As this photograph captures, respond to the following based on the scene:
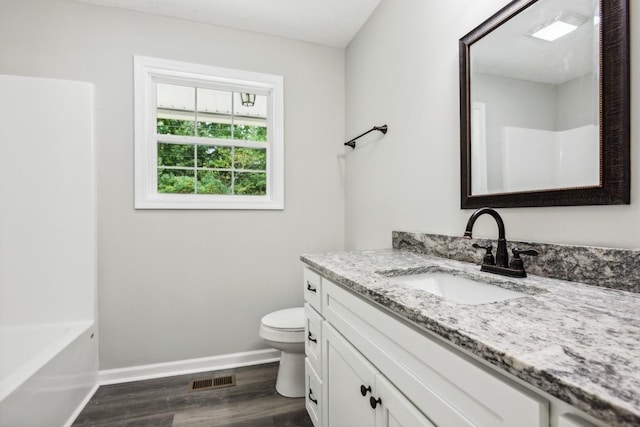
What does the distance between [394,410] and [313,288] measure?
0.74 meters

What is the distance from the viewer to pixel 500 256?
1.09m

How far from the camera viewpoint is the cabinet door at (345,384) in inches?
37.0

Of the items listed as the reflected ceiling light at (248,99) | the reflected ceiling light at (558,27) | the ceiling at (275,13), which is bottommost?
the reflected ceiling light at (558,27)

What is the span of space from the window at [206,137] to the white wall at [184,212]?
0.25 feet

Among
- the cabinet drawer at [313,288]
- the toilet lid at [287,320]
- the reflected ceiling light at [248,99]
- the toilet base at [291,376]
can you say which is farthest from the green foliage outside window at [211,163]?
the toilet base at [291,376]

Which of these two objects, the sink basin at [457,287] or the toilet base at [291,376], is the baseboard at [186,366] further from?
the sink basin at [457,287]

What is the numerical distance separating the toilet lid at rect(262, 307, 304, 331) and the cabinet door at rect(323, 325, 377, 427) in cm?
55

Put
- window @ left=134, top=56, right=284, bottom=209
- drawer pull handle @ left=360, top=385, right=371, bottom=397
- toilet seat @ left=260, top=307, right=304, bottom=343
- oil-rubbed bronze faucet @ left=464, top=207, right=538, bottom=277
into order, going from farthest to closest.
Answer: window @ left=134, top=56, right=284, bottom=209, toilet seat @ left=260, top=307, right=304, bottom=343, oil-rubbed bronze faucet @ left=464, top=207, right=538, bottom=277, drawer pull handle @ left=360, top=385, right=371, bottom=397

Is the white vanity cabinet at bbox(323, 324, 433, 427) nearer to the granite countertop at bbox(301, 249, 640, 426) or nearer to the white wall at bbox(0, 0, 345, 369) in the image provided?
the granite countertop at bbox(301, 249, 640, 426)

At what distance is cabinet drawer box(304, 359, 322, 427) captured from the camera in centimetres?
140

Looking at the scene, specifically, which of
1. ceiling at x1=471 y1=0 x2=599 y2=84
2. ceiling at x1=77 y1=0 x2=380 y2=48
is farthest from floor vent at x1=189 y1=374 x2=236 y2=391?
ceiling at x1=77 y1=0 x2=380 y2=48

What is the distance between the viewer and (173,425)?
1606 mm

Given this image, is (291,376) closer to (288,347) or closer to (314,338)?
(288,347)

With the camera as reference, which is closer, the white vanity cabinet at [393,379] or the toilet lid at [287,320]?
the white vanity cabinet at [393,379]
